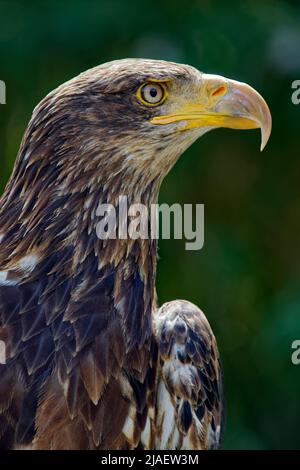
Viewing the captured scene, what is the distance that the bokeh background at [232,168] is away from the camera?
558 cm

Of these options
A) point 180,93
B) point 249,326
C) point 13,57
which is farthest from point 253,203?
point 180,93

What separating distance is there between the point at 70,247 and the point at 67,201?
0.14m

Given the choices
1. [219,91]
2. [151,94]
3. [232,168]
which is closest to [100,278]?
[151,94]

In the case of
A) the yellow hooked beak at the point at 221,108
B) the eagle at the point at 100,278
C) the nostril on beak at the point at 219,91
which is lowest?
the eagle at the point at 100,278

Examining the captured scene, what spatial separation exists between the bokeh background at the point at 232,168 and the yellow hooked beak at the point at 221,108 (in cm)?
186

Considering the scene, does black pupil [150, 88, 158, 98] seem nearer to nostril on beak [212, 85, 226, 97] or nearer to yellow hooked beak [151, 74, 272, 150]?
yellow hooked beak [151, 74, 272, 150]

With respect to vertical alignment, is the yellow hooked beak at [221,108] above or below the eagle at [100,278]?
above

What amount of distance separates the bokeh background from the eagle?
190 cm

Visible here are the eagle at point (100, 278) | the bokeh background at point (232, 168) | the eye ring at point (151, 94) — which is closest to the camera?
the eagle at point (100, 278)

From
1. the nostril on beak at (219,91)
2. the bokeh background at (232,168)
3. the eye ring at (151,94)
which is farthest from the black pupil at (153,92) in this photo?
the bokeh background at (232,168)

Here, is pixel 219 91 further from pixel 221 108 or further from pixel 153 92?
pixel 153 92

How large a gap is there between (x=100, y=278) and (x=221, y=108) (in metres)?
0.68

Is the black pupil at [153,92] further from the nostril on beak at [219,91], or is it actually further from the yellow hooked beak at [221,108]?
the nostril on beak at [219,91]

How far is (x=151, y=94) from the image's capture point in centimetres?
355
